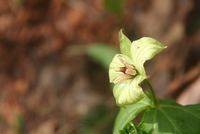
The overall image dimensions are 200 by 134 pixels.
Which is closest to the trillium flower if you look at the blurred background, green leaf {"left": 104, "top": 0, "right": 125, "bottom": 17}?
the blurred background

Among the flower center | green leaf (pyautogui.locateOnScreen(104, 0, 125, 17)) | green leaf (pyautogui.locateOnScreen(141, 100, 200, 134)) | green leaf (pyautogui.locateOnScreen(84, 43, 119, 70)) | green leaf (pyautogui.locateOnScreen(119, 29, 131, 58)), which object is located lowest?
green leaf (pyautogui.locateOnScreen(141, 100, 200, 134))

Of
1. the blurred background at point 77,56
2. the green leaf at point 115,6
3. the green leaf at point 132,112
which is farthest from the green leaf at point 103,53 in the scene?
the green leaf at point 132,112

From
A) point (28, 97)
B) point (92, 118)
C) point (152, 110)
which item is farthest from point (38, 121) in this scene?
point (152, 110)

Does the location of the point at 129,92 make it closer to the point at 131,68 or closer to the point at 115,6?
the point at 131,68

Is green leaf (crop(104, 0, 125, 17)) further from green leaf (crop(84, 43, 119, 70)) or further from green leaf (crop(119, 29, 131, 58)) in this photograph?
green leaf (crop(119, 29, 131, 58))

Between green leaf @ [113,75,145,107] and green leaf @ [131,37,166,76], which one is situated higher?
green leaf @ [131,37,166,76]

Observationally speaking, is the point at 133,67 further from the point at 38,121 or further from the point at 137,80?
the point at 38,121

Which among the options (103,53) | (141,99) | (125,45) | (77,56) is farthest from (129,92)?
(77,56)
